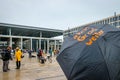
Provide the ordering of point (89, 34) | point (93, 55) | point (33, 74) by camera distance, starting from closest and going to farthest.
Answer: point (93, 55)
point (89, 34)
point (33, 74)

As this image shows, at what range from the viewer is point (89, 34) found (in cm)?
266

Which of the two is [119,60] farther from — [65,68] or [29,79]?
[29,79]

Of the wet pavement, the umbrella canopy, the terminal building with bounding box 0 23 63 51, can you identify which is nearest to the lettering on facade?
the umbrella canopy

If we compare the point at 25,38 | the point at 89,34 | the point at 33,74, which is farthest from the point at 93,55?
the point at 25,38

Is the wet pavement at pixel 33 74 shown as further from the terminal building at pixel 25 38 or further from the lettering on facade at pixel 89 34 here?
the terminal building at pixel 25 38

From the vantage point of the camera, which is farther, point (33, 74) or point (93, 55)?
point (33, 74)

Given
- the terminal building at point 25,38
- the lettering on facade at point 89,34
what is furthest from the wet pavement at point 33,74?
the terminal building at point 25,38

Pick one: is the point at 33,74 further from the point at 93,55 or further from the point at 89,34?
the point at 93,55

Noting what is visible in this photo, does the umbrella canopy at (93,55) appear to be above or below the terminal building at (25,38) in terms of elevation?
above

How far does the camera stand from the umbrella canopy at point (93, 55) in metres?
2.27

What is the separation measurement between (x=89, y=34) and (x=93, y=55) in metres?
0.44

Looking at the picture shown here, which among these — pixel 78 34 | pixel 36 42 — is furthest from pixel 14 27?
pixel 78 34

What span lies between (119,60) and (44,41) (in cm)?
5437

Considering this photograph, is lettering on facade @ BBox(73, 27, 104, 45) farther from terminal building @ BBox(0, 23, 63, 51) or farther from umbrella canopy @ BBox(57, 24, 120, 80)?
terminal building @ BBox(0, 23, 63, 51)
